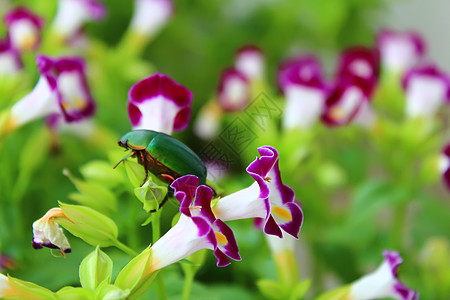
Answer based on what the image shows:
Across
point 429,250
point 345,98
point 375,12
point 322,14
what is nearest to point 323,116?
point 345,98

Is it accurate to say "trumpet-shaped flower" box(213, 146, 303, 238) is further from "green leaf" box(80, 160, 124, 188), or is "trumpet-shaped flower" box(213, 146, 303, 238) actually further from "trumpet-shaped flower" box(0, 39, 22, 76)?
"trumpet-shaped flower" box(0, 39, 22, 76)

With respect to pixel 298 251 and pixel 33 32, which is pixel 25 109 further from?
pixel 298 251

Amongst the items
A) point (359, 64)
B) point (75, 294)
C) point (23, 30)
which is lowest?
point (75, 294)

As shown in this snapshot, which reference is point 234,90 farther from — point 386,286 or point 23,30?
point 386,286

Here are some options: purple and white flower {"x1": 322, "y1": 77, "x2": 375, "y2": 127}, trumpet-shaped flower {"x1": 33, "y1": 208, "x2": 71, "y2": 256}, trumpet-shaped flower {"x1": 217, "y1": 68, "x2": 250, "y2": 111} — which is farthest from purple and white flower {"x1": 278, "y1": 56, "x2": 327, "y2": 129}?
trumpet-shaped flower {"x1": 33, "y1": 208, "x2": 71, "y2": 256}

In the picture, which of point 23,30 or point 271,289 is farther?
point 23,30

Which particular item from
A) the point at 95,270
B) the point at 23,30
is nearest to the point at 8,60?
the point at 23,30

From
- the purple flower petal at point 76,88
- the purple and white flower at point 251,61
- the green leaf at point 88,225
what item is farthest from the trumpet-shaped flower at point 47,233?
the purple and white flower at point 251,61
